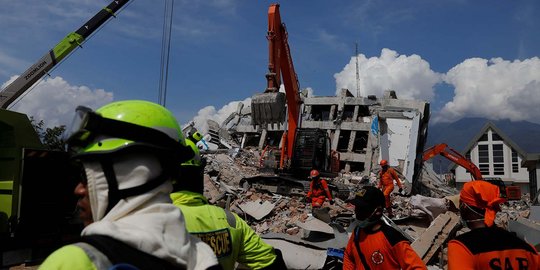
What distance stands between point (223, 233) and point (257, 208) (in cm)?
1122

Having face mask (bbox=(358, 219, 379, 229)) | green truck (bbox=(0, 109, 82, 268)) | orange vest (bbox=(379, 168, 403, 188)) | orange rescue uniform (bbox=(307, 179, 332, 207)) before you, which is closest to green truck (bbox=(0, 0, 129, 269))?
green truck (bbox=(0, 109, 82, 268))

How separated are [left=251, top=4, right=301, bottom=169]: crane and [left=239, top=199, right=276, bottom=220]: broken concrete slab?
266 cm

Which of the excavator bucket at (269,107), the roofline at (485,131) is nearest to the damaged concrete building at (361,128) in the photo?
the excavator bucket at (269,107)

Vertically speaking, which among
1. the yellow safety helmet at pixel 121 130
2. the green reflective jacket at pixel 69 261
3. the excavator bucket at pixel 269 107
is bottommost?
the green reflective jacket at pixel 69 261

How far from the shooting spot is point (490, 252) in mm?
2574

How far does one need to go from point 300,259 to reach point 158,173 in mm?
5019

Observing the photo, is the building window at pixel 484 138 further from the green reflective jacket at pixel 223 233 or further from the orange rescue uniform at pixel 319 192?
the green reflective jacket at pixel 223 233

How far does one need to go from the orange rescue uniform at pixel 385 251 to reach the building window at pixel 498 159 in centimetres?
4386

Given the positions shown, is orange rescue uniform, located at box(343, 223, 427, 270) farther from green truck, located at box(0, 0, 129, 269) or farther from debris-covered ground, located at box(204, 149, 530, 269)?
green truck, located at box(0, 0, 129, 269)

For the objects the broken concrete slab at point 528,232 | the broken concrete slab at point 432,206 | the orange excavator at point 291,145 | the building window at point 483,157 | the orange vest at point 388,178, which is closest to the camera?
the broken concrete slab at point 528,232

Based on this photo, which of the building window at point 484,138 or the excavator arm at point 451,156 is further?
the building window at point 484,138

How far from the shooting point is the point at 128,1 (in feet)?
55.7

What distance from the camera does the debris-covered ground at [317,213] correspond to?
24.6 feet

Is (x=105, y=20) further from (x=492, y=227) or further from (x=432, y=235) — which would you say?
(x=492, y=227)
